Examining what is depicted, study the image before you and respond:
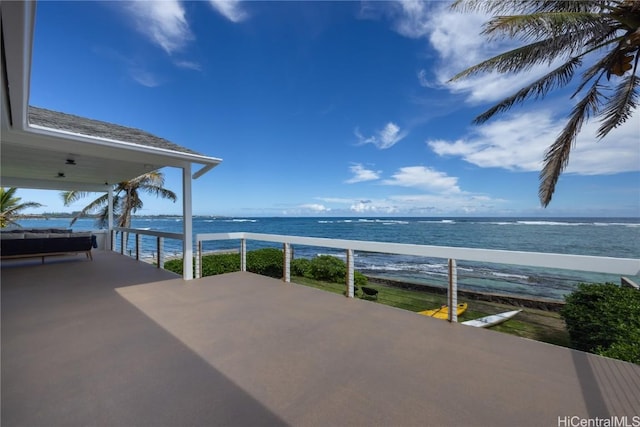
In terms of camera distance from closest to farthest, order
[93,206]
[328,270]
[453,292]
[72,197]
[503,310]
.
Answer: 1. [453,292]
2. [503,310]
3. [328,270]
4. [72,197]
5. [93,206]

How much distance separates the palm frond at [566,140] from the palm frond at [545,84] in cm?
61

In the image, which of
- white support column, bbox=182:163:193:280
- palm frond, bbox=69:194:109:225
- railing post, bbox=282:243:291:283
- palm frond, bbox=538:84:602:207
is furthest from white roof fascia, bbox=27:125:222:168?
palm frond, bbox=69:194:109:225

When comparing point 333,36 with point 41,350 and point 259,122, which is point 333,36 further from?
point 41,350

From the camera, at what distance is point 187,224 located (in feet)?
18.9

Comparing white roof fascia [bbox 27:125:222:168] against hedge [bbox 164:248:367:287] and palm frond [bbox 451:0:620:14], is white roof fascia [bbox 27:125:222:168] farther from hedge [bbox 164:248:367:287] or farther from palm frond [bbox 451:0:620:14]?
palm frond [bbox 451:0:620:14]

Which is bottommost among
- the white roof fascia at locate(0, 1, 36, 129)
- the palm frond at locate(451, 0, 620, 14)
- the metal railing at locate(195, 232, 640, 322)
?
the metal railing at locate(195, 232, 640, 322)

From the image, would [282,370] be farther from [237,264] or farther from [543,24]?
[237,264]

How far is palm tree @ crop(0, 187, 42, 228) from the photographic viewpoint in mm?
13414

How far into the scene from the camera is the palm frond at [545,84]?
6.21m

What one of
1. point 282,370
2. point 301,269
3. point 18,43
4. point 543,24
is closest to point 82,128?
point 18,43

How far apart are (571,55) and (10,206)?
22992 mm

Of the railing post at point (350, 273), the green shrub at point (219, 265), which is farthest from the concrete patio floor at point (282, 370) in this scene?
the green shrub at point (219, 265)

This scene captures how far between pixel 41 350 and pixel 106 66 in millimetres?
9955

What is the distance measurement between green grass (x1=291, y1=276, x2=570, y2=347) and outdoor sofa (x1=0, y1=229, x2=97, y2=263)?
657 cm
